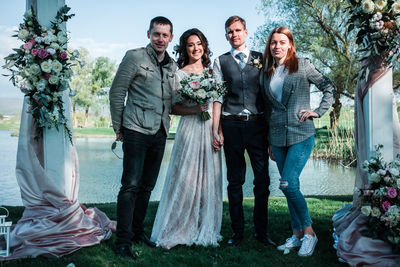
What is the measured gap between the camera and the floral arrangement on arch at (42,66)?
3711 millimetres

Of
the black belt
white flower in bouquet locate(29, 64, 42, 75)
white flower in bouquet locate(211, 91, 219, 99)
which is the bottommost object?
the black belt

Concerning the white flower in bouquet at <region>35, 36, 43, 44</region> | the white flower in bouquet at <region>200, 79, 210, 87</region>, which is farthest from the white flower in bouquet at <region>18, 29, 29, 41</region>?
the white flower in bouquet at <region>200, 79, 210, 87</region>

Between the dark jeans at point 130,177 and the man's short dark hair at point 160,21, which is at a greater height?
the man's short dark hair at point 160,21

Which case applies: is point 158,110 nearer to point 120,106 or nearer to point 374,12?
point 120,106

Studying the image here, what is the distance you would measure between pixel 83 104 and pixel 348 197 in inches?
1479

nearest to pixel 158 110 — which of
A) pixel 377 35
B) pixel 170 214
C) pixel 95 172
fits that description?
pixel 170 214

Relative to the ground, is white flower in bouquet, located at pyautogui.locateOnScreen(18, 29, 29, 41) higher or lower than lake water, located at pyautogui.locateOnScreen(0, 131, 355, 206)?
higher

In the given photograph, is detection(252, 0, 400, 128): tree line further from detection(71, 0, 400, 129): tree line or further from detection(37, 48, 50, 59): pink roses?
detection(37, 48, 50, 59): pink roses

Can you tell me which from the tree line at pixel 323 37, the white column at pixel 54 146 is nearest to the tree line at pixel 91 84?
the tree line at pixel 323 37

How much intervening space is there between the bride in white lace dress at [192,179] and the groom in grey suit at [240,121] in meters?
0.18

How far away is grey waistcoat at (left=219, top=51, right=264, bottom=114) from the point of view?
12.9 feet

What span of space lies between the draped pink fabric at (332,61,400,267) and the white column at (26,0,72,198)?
2852 millimetres

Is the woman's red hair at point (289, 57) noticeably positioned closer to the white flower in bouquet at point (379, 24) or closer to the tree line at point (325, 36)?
the white flower in bouquet at point (379, 24)

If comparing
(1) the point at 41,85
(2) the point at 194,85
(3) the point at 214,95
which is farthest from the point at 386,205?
(1) the point at 41,85
